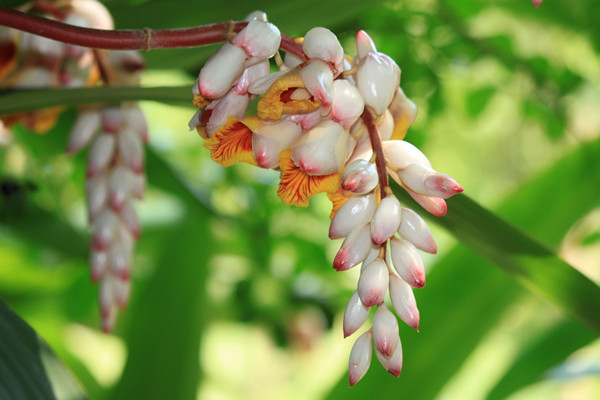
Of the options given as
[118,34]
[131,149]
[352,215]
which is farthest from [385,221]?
[131,149]

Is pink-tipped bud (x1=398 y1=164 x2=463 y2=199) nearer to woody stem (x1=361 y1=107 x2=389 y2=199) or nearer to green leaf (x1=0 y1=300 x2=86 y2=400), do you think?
woody stem (x1=361 y1=107 x2=389 y2=199)

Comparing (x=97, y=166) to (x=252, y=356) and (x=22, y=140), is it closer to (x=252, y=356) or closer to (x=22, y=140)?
(x=22, y=140)

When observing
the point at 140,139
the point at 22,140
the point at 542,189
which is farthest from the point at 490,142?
the point at 140,139

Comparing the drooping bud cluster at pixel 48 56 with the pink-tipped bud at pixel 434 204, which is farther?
the drooping bud cluster at pixel 48 56

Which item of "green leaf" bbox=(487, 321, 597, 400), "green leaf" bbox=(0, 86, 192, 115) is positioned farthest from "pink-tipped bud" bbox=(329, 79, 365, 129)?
"green leaf" bbox=(487, 321, 597, 400)

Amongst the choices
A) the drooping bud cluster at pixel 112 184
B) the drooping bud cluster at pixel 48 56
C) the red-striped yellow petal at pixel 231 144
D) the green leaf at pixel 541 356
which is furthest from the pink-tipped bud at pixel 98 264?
the green leaf at pixel 541 356

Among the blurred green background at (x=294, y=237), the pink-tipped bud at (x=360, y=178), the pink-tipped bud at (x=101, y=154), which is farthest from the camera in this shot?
the blurred green background at (x=294, y=237)

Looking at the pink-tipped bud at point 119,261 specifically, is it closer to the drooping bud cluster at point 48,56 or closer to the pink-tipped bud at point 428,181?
the drooping bud cluster at point 48,56
